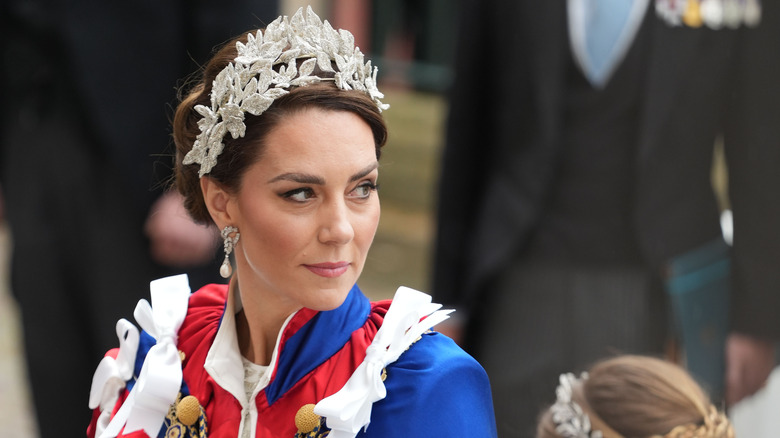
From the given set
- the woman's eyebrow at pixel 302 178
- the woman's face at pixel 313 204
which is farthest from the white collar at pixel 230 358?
the woman's eyebrow at pixel 302 178

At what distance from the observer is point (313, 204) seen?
4.93 feet

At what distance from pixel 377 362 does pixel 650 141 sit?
58.6 inches

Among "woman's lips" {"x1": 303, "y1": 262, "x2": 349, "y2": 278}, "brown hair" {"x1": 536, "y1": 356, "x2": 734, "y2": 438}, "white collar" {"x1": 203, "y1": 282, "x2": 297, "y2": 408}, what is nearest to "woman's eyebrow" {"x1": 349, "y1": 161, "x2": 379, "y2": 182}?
"woman's lips" {"x1": 303, "y1": 262, "x2": 349, "y2": 278}

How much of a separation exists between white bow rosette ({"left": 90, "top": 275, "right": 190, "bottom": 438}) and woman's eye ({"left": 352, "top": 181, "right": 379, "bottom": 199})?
1.28ft

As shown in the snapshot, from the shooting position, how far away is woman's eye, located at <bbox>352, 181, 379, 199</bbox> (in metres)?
1.53

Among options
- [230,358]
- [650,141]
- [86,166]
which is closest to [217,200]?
[230,358]

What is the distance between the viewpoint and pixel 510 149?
3109 millimetres

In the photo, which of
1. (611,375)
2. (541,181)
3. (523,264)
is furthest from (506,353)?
(611,375)

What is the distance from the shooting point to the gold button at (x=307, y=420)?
156cm

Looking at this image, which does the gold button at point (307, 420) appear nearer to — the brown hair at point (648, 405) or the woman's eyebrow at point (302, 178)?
the woman's eyebrow at point (302, 178)

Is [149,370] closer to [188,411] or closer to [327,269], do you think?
[188,411]

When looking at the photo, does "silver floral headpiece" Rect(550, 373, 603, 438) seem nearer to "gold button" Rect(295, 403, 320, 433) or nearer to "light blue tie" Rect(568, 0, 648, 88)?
"gold button" Rect(295, 403, 320, 433)

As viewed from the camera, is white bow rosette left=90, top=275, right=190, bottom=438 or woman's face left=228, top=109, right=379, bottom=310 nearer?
woman's face left=228, top=109, right=379, bottom=310

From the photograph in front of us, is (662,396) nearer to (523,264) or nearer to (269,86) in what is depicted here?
(269,86)
